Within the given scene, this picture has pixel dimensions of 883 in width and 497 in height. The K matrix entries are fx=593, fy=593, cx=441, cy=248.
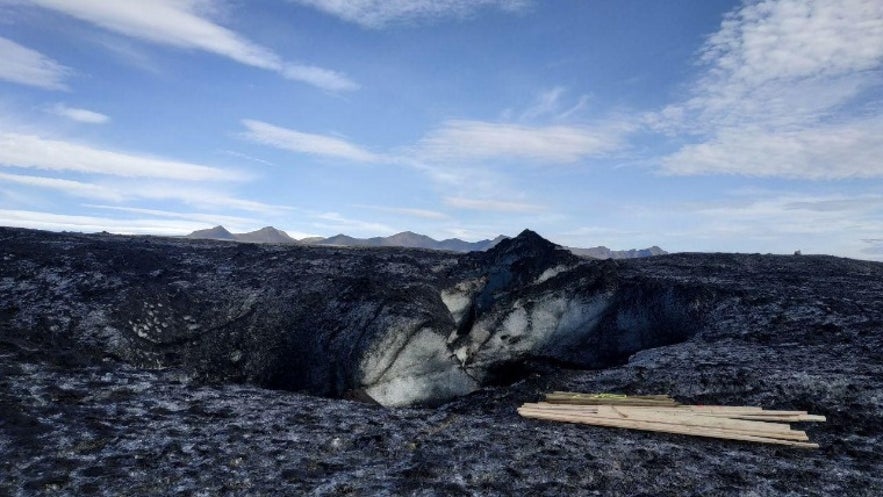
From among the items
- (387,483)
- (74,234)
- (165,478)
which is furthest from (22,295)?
(387,483)

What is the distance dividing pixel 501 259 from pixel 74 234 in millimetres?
15050

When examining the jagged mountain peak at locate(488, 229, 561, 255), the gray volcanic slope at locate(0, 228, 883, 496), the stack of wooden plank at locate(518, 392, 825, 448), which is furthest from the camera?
the jagged mountain peak at locate(488, 229, 561, 255)

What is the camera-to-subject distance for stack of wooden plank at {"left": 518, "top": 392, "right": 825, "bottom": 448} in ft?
25.2

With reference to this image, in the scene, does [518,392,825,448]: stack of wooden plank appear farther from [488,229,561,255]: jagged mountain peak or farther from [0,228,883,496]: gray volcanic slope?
[488,229,561,255]: jagged mountain peak

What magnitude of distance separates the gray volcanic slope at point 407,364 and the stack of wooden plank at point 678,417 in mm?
246

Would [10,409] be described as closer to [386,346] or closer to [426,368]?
[386,346]

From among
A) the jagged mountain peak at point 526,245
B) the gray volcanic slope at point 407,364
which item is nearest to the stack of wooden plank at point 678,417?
the gray volcanic slope at point 407,364

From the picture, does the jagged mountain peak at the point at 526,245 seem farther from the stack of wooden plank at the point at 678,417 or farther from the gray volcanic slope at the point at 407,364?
the stack of wooden plank at the point at 678,417

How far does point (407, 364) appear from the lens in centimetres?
1395

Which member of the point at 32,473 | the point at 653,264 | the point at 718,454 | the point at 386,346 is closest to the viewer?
the point at 32,473

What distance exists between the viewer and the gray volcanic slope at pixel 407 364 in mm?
6316

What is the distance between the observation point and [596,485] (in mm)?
6156

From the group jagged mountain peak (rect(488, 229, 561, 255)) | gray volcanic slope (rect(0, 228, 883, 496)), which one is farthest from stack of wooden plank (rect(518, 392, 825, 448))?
jagged mountain peak (rect(488, 229, 561, 255))

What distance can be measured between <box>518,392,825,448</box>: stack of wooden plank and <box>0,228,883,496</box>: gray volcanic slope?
0.81 feet
